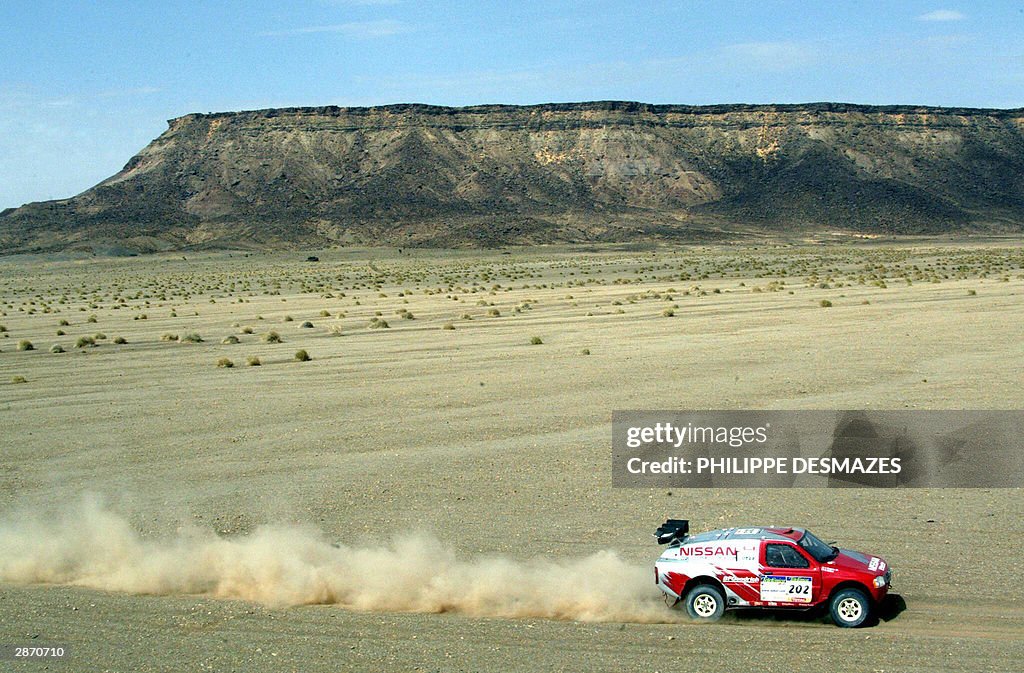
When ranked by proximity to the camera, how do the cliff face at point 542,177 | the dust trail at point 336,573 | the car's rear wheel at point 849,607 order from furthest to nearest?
the cliff face at point 542,177
the dust trail at point 336,573
the car's rear wheel at point 849,607

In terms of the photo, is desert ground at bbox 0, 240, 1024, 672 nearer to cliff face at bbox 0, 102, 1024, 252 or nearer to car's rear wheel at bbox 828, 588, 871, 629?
car's rear wheel at bbox 828, 588, 871, 629

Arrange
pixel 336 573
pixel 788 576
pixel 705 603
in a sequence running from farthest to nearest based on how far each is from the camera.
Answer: pixel 336 573 → pixel 705 603 → pixel 788 576

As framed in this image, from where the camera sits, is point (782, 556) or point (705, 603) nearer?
point (782, 556)

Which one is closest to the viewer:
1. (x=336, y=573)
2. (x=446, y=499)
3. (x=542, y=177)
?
(x=336, y=573)

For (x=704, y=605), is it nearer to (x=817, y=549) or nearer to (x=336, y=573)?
(x=817, y=549)

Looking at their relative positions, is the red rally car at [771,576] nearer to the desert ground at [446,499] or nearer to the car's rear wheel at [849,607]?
the car's rear wheel at [849,607]

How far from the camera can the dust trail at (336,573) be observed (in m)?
11.4

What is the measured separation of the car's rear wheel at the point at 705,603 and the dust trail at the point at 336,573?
11.2 inches

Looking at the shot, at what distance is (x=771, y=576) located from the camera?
10422 mm

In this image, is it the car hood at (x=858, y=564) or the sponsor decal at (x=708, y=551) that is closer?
the car hood at (x=858, y=564)

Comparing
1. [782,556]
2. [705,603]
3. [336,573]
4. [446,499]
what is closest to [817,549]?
[782,556]

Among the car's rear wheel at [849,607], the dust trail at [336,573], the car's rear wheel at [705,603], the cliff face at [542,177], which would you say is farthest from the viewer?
the cliff face at [542,177]

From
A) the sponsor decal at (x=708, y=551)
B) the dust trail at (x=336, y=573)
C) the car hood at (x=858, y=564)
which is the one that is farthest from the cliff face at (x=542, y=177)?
the car hood at (x=858, y=564)

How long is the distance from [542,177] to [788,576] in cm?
14403
